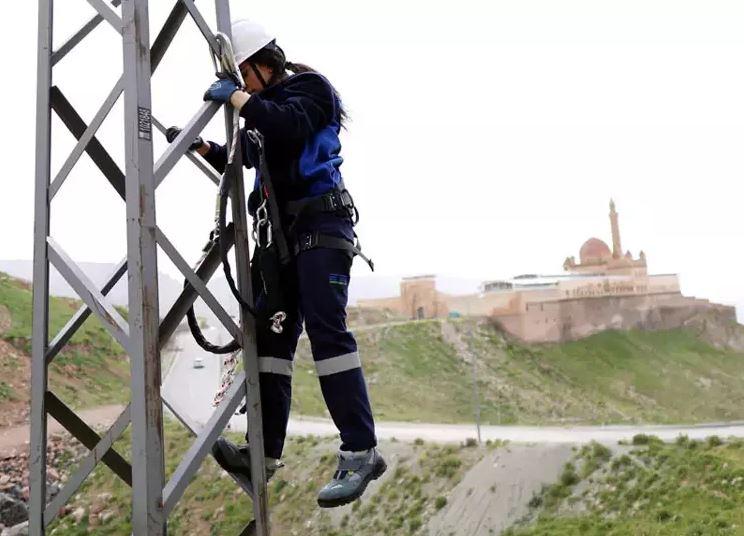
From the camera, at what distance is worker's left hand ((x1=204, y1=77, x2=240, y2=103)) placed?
2996 mm

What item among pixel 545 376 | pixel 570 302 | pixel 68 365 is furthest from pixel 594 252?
pixel 68 365

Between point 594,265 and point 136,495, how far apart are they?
58.9m

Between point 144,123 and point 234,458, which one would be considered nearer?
point 144,123

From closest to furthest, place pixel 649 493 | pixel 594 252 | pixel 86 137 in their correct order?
1. pixel 86 137
2. pixel 649 493
3. pixel 594 252

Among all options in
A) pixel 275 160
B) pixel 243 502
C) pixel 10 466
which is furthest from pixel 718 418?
pixel 275 160

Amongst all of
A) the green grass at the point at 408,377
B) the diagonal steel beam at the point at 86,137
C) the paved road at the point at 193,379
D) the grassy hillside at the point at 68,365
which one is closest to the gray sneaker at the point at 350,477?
the diagonal steel beam at the point at 86,137

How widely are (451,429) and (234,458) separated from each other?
25.4m

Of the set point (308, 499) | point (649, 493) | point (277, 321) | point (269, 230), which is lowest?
point (308, 499)

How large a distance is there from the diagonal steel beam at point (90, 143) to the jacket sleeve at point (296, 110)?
0.71 meters

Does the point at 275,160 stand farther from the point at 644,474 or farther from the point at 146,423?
the point at 644,474

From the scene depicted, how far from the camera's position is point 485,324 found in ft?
167

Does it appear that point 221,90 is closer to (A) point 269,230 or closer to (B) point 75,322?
(A) point 269,230

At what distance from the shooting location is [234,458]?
10.2 feet

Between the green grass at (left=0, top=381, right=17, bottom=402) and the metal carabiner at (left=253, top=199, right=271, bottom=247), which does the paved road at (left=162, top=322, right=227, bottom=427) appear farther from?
the metal carabiner at (left=253, top=199, right=271, bottom=247)
